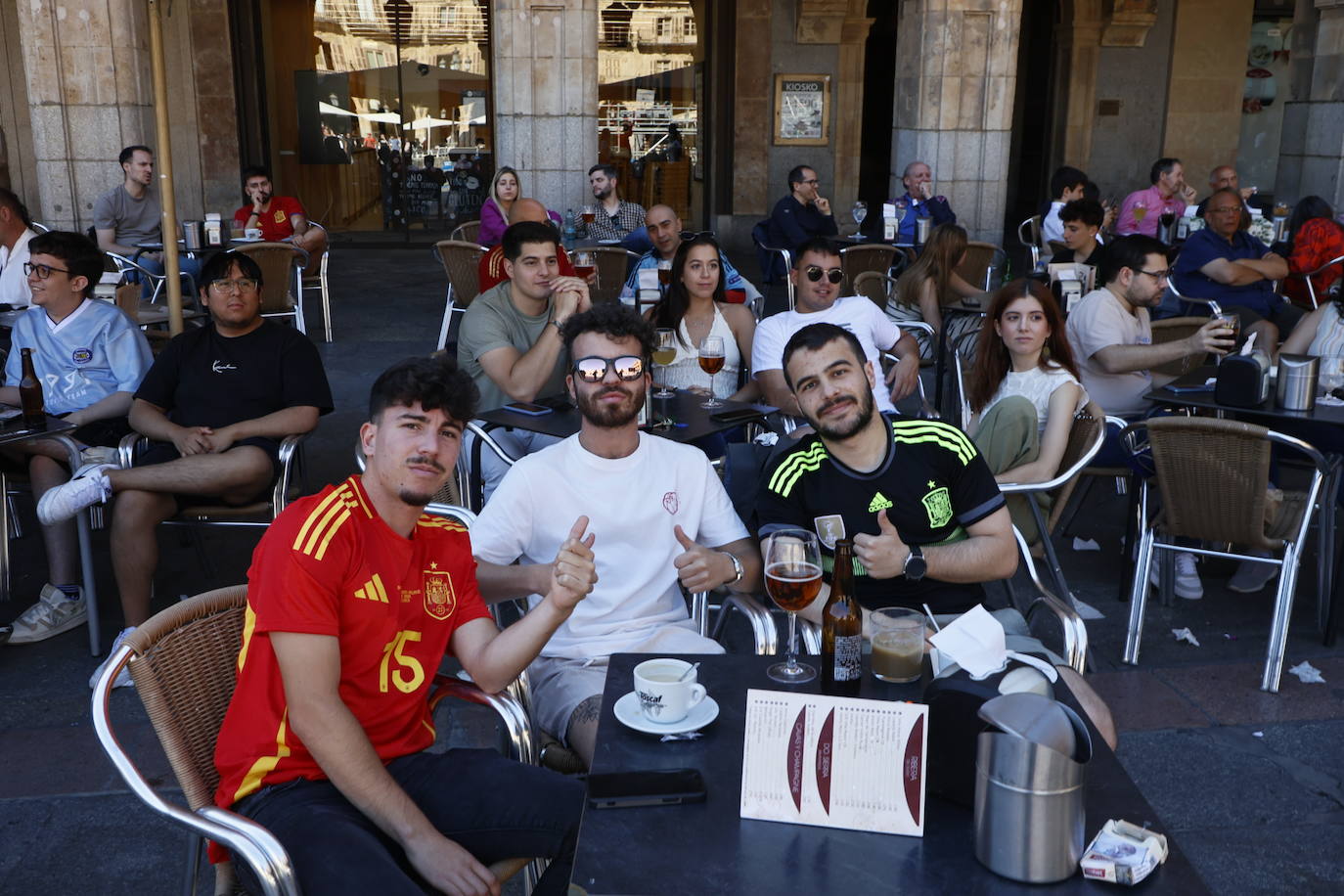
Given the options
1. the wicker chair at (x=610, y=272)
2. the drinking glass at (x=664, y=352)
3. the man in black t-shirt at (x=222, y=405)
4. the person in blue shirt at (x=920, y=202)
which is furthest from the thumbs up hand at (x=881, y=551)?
the person in blue shirt at (x=920, y=202)

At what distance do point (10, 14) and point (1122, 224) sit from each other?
36.6 ft

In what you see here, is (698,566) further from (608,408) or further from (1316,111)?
(1316,111)

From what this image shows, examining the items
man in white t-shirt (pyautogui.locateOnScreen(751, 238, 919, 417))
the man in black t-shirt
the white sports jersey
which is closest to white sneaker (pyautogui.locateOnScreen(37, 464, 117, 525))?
the man in black t-shirt

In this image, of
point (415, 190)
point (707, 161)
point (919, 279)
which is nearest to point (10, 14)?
point (415, 190)

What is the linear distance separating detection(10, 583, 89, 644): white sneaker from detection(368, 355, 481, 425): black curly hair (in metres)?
2.41

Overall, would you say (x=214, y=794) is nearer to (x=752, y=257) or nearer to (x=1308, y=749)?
(x=1308, y=749)

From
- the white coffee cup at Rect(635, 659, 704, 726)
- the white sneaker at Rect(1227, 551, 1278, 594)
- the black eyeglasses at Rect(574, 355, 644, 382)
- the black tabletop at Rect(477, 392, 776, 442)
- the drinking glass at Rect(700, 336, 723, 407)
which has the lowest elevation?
the white sneaker at Rect(1227, 551, 1278, 594)

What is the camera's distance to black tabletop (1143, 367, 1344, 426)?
414 cm

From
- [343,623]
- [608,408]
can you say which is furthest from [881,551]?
[343,623]

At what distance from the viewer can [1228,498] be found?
3865 millimetres

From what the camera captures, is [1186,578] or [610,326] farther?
[1186,578]

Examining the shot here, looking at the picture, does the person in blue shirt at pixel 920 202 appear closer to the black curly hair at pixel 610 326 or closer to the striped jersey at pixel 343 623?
the black curly hair at pixel 610 326

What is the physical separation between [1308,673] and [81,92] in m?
8.64

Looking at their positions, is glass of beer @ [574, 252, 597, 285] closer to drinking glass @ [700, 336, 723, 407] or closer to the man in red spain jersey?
drinking glass @ [700, 336, 723, 407]
